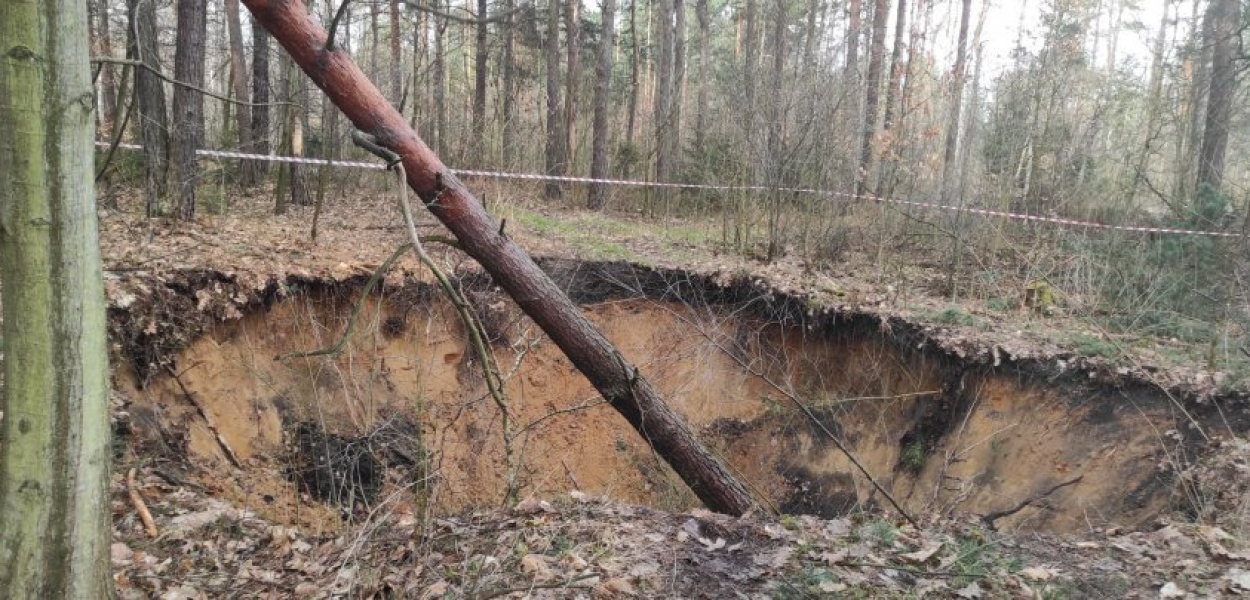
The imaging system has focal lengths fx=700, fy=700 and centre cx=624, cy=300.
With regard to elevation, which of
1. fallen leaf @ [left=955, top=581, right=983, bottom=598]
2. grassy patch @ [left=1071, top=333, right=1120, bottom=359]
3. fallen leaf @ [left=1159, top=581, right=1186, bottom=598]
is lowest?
fallen leaf @ [left=1159, top=581, right=1186, bottom=598]

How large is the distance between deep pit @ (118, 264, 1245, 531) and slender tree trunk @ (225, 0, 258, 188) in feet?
17.3

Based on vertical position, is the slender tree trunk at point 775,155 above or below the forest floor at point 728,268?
above

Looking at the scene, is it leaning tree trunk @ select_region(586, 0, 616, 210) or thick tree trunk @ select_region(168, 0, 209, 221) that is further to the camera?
leaning tree trunk @ select_region(586, 0, 616, 210)

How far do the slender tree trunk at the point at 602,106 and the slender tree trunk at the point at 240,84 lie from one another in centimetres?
589

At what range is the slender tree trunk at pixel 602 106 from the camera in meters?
13.5

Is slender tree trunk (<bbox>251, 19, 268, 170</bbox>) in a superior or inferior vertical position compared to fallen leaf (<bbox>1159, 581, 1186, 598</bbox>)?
superior

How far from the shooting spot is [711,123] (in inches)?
608

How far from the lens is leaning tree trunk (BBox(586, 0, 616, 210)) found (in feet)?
44.4

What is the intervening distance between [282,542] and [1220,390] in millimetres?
6807

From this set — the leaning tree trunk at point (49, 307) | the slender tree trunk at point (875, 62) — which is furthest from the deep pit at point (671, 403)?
the slender tree trunk at point (875, 62)

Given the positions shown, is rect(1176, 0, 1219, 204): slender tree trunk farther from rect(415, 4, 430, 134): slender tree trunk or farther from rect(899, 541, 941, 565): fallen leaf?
rect(415, 4, 430, 134): slender tree trunk

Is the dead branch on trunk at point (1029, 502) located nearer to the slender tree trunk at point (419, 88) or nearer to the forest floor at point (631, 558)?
the forest floor at point (631, 558)

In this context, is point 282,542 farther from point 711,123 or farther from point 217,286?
point 711,123

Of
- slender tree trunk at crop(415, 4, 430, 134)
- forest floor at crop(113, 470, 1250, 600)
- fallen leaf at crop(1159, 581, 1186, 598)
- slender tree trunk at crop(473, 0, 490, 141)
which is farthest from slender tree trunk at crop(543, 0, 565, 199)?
fallen leaf at crop(1159, 581, 1186, 598)
